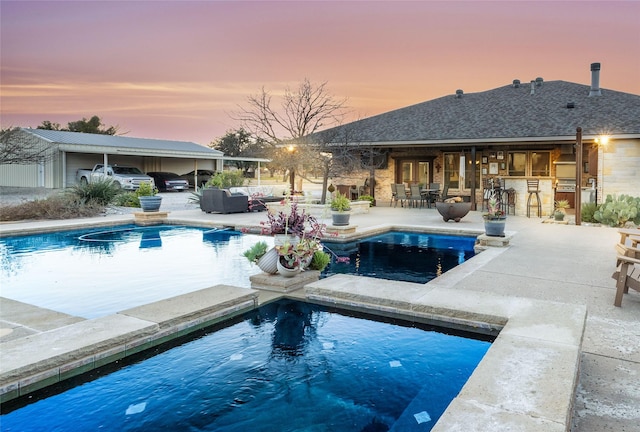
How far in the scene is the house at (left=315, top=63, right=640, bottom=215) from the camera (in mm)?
15750

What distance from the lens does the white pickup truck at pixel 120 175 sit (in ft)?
78.7

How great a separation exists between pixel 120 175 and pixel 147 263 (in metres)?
18.3

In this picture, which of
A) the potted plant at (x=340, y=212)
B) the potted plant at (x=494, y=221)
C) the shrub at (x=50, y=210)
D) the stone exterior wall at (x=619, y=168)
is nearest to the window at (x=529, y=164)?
the stone exterior wall at (x=619, y=168)

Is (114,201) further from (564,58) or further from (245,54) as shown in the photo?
(564,58)

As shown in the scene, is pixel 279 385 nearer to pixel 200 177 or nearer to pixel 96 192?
pixel 96 192

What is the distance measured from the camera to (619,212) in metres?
12.3

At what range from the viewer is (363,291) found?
514cm

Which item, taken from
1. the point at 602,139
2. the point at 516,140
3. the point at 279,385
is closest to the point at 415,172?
the point at 516,140

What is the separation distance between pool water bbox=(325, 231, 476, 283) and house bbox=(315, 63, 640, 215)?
16.3 feet

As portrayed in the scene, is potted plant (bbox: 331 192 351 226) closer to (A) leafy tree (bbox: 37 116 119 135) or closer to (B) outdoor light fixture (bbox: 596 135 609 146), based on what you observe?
(B) outdoor light fixture (bbox: 596 135 609 146)

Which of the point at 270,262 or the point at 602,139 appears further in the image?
the point at 602,139

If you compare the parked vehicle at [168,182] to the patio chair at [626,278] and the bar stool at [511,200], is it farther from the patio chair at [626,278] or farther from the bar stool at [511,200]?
the patio chair at [626,278]

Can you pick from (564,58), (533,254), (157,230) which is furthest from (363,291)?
(564,58)

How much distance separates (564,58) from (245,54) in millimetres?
14351
